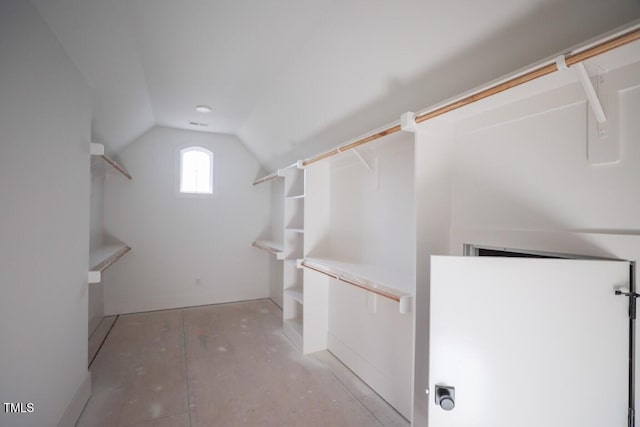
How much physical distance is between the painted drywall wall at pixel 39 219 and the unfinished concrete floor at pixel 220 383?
0.44 meters

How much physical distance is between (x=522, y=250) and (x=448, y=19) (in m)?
1.14

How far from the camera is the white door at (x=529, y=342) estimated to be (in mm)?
1094

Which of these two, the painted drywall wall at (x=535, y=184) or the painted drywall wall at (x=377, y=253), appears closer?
the painted drywall wall at (x=535, y=184)

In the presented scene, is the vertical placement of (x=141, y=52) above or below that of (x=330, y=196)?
above

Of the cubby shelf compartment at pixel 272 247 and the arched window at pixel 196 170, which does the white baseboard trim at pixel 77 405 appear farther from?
the arched window at pixel 196 170

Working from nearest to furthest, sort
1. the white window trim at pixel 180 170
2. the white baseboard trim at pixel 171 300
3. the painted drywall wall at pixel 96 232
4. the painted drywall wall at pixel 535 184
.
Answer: the painted drywall wall at pixel 535 184, the painted drywall wall at pixel 96 232, the white baseboard trim at pixel 171 300, the white window trim at pixel 180 170

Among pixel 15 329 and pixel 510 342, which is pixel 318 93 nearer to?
pixel 510 342

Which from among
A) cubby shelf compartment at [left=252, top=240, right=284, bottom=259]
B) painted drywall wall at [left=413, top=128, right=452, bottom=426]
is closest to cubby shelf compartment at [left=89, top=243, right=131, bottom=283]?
cubby shelf compartment at [left=252, top=240, right=284, bottom=259]

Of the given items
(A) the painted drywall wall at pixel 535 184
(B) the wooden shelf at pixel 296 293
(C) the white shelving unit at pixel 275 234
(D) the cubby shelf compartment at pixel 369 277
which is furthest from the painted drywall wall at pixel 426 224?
(C) the white shelving unit at pixel 275 234

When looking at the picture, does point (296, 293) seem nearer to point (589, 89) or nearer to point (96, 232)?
point (96, 232)

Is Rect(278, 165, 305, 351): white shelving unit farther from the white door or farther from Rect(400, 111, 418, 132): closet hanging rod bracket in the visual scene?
the white door

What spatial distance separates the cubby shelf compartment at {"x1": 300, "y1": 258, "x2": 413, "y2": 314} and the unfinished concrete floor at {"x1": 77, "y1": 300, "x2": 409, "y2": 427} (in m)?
0.96

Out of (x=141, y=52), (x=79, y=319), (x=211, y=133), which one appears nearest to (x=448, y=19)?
(x=141, y=52)

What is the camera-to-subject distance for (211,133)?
496 cm
